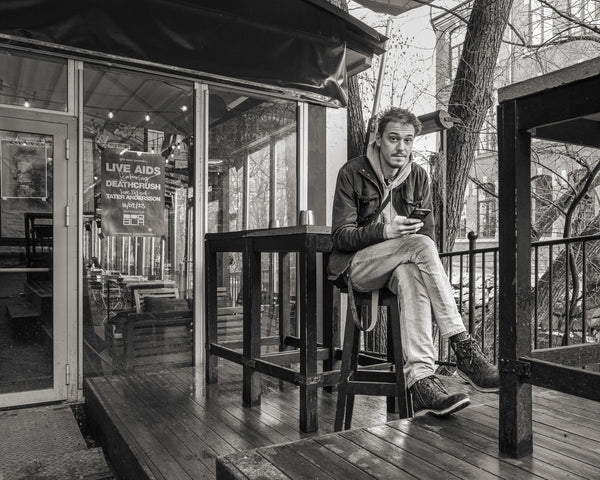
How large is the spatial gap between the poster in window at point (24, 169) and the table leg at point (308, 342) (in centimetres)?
241

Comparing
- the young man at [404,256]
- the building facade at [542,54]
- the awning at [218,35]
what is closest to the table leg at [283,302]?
the young man at [404,256]

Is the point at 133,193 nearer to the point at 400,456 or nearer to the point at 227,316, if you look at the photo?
the point at 227,316

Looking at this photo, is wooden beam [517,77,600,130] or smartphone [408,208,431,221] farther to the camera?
smartphone [408,208,431,221]

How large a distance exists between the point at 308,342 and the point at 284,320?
1.04 metres

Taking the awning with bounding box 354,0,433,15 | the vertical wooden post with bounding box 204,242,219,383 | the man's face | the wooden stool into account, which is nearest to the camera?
the wooden stool

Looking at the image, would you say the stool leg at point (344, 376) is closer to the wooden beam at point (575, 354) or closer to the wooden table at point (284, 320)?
the wooden table at point (284, 320)

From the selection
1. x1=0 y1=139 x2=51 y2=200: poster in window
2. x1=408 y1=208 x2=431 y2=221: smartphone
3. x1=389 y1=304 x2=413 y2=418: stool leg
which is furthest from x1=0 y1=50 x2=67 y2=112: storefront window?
x1=389 y1=304 x2=413 y2=418: stool leg

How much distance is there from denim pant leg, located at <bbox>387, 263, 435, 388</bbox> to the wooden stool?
0.23ft

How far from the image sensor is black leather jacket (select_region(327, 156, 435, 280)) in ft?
7.93

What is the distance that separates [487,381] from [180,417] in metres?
1.67

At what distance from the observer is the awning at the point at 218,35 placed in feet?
11.9

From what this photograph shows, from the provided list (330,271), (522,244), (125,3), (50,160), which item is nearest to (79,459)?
(330,271)

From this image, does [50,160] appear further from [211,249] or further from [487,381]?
[487,381]

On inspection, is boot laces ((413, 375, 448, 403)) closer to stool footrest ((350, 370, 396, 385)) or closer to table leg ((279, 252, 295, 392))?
stool footrest ((350, 370, 396, 385))
